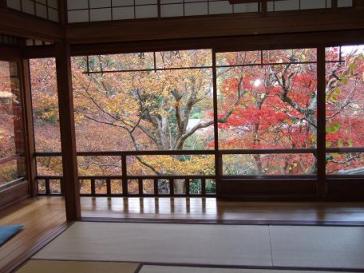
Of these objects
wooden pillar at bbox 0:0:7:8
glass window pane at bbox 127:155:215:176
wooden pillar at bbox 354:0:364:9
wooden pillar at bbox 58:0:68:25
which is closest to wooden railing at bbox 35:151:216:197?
glass window pane at bbox 127:155:215:176

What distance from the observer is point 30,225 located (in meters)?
4.95

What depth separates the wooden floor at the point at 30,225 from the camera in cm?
396

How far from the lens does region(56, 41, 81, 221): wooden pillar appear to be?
16.0 feet

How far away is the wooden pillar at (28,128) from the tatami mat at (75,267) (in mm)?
2897

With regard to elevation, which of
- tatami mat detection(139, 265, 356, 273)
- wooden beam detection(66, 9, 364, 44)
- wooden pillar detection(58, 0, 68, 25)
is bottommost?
tatami mat detection(139, 265, 356, 273)

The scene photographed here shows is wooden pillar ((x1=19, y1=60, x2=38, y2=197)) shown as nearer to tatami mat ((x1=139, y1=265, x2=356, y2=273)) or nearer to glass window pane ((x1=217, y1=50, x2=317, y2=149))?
glass window pane ((x1=217, y1=50, x2=317, y2=149))

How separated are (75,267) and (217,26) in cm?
307

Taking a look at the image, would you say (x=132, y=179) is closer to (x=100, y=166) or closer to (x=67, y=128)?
(x=67, y=128)

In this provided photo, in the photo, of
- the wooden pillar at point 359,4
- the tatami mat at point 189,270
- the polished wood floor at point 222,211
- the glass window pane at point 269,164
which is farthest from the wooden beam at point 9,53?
the wooden pillar at point 359,4

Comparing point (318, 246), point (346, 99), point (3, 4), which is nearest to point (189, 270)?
point (318, 246)

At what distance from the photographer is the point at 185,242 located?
4109 mm

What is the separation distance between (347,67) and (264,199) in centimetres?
207

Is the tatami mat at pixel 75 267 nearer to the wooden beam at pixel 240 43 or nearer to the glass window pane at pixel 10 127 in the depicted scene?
the glass window pane at pixel 10 127

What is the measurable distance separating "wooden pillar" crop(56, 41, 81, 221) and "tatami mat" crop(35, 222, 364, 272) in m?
Result: 0.44
